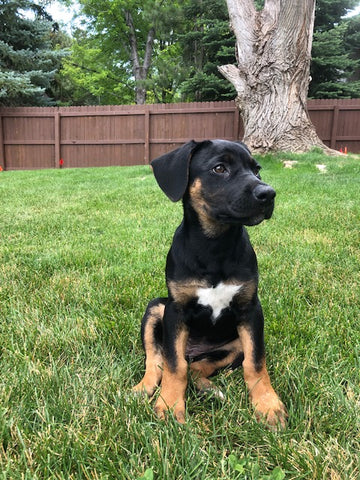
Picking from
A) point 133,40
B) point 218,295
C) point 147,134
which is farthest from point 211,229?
point 133,40

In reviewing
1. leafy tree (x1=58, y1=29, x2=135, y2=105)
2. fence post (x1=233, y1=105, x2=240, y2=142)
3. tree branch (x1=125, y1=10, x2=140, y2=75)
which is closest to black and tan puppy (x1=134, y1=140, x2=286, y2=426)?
fence post (x1=233, y1=105, x2=240, y2=142)

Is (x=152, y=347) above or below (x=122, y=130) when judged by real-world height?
below

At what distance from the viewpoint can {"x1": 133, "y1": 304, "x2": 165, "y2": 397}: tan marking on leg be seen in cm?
189

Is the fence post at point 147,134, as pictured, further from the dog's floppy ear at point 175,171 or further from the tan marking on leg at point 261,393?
the tan marking on leg at point 261,393

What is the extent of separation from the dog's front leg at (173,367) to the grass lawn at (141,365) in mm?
77

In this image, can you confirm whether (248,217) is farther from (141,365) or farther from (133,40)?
(133,40)

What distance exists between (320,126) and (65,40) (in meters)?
19.9

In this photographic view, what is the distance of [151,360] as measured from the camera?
80.0 inches

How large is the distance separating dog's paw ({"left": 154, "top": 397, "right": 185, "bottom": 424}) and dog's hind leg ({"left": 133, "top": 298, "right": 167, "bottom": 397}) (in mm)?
93

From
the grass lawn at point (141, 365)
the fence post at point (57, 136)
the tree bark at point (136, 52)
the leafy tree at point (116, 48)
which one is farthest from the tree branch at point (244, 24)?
the tree bark at point (136, 52)

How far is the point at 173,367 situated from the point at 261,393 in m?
0.42

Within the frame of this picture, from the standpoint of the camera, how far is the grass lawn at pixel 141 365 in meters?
1.37

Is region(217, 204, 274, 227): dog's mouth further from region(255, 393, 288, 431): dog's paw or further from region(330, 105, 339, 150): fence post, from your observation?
region(330, 105, 339, 150): fence post

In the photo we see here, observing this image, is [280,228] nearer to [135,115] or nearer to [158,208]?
[158,208]
